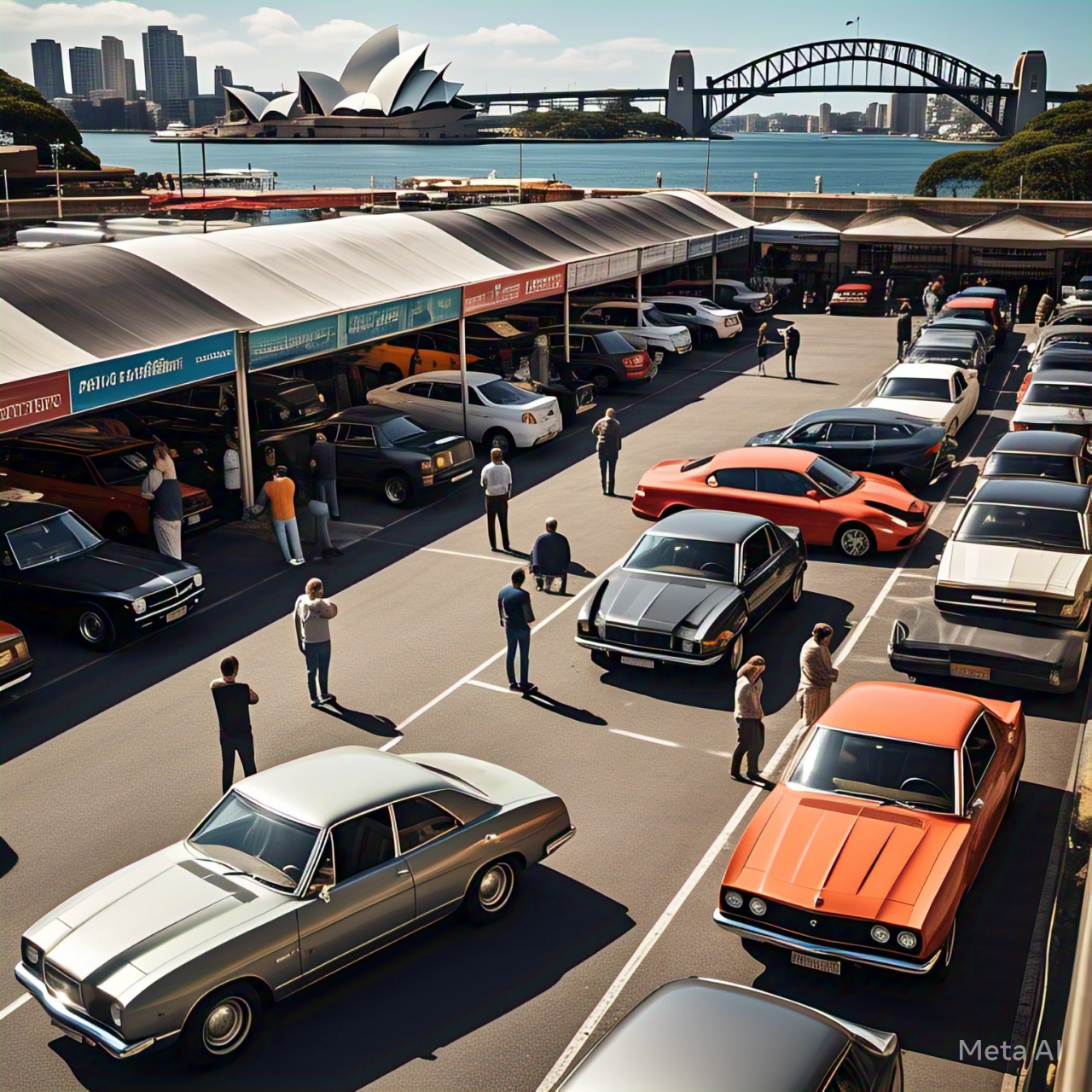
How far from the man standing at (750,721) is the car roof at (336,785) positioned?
3060 mm

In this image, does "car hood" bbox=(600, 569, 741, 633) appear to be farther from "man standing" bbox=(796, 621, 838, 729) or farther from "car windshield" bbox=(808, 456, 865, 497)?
"car windshield" bbox=(808, 456, 865, 497)

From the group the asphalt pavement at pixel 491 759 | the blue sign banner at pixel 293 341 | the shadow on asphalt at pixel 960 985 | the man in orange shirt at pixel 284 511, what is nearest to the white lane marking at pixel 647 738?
the asphalt pavement at pixel 491 759

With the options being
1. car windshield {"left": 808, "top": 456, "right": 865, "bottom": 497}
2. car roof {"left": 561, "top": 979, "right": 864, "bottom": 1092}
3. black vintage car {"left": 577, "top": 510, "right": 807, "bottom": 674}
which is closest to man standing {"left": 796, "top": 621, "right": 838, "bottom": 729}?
black vintage car {"left": 577, "top": 510, "right": 807, "bottom": 674}

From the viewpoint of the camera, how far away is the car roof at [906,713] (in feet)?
30.7

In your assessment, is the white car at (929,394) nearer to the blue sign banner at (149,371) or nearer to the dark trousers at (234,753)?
the blue sign banner at (149,371)

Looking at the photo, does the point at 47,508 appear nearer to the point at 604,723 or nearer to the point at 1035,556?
the point at 604,723

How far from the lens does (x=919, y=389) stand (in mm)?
24125

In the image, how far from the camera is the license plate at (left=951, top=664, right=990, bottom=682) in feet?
40.6

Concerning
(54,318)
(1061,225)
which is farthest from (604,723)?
(1061,225)

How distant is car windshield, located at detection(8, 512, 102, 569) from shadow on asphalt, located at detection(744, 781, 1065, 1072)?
10.1 m

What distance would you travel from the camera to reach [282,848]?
801cm

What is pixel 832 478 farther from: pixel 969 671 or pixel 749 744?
pixel 749 744

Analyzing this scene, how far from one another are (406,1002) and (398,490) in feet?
44.1

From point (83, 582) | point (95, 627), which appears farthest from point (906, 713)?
point (83, 582)
